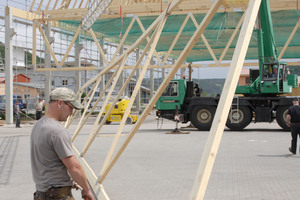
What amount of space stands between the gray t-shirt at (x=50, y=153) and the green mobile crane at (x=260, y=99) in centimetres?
1621

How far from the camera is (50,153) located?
3584 millimetres

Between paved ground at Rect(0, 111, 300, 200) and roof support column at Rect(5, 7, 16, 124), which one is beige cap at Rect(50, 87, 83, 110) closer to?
paved ground at Rect(0, 111, 300, 200)

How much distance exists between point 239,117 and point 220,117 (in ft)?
55.4

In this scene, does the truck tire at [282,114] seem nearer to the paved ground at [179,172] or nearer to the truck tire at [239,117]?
the truck tire at [239,117]

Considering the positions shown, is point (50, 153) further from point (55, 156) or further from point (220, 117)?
point (220, 117)

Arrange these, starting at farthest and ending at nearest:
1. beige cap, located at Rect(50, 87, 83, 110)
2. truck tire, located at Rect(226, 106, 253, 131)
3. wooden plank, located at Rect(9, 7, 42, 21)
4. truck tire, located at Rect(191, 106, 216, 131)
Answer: wooden plank, located at Rect(9, 7, 42, 21) < truck tire, located at Rect(191, 106, 216, 131) < truck tire, located at Rect(226, 106, 253, 131) < beige cap, located at Rect(50, 87, 83, 110)

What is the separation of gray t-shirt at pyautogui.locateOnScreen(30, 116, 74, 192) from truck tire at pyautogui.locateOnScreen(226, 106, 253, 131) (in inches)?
647

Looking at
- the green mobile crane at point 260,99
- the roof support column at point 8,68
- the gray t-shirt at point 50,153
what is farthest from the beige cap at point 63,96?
the roof support column at point 8,68

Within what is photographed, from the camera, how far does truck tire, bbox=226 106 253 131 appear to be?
19422mm

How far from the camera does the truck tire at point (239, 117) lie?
1942 centimetres

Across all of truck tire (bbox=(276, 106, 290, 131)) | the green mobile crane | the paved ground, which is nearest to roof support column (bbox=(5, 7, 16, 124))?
the green mobile crane

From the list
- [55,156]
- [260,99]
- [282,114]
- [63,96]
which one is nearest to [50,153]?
[55,156]

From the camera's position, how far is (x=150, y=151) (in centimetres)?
1256

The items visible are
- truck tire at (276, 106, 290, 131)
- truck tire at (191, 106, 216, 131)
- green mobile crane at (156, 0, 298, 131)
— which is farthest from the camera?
truck tire at (191, 106, 216, 131)
